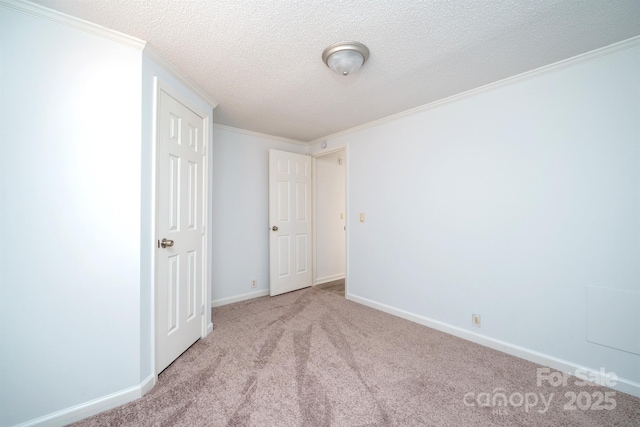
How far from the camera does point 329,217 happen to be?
459 cm

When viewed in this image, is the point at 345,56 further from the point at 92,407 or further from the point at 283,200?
the point at 92,407

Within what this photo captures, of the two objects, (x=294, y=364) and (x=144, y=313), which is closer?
(x=144, y=313)

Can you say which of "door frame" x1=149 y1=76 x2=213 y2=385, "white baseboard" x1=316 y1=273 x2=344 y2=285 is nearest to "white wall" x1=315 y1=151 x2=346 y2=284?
"white baseboard" x1=316 y1=273 x2=344 y2=285

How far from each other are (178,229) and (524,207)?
283 centimetres

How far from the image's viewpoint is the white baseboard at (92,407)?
1.43m

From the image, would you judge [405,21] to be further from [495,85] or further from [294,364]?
[294,364]

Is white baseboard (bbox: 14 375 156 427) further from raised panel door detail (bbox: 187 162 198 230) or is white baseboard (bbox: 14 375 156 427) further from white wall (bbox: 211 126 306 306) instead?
white wall (bbox: 211 126 306 306)

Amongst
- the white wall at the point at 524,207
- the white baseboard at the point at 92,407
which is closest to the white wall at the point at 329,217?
the white wall at the point at 524,207

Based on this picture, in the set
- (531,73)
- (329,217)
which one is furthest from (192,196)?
(531,73)

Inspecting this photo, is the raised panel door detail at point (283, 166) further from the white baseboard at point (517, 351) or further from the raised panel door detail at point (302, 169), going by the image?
the white baseboard at point (517, 351)

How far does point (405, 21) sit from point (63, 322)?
262cm

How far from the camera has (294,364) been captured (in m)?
2.06

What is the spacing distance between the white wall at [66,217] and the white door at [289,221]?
7.05 ft

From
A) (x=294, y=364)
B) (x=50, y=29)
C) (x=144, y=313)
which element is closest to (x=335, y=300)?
(x=294, y=364)
